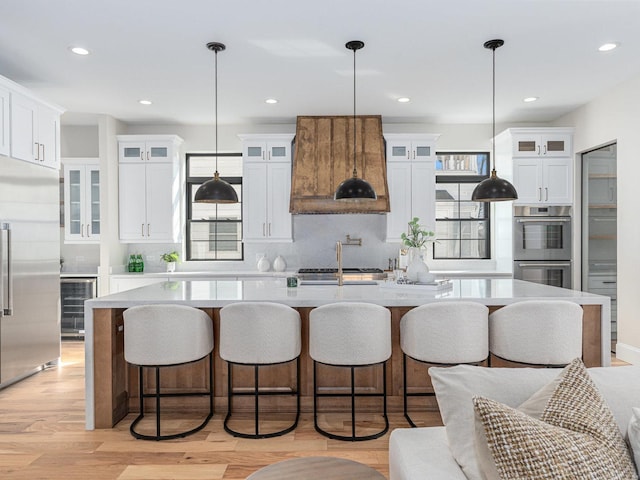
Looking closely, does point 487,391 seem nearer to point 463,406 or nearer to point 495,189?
point 463,406

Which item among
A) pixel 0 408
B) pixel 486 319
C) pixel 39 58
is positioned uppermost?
pixel 39 58

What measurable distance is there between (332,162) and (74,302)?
3688 millimetres

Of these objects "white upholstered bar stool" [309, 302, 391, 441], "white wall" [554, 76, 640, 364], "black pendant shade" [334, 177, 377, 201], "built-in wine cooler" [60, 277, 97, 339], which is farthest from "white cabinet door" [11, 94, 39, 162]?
"white wall" [554, 76, 640, 364]

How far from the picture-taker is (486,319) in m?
2.66

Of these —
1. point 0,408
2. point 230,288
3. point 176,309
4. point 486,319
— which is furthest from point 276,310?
point 0,408

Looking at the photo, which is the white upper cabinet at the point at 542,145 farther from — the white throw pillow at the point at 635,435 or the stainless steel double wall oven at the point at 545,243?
the white throw pillow at the point at 635,435

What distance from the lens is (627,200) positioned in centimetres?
441

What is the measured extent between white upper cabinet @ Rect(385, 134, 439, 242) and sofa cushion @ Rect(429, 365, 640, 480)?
167 inches

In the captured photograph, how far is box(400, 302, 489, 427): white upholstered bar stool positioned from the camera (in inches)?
103

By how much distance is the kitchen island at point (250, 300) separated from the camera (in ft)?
9.38

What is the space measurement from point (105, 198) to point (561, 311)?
202 inches

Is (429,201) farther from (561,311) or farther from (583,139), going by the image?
(561,311)

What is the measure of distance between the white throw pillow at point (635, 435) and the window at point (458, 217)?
16.2 ft

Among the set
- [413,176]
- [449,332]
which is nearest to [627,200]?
[413,176]
